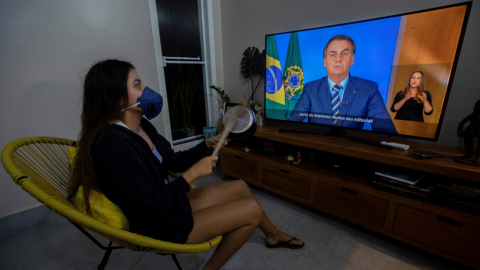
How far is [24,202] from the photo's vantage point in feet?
6.00

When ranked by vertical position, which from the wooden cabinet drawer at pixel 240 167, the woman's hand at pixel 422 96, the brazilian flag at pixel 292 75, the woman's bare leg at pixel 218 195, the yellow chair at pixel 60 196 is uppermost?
the brazilian flag at pixel 292 75

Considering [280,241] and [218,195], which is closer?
[218,195]

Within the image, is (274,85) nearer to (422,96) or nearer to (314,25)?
(314,25)

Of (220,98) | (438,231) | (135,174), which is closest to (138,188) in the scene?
(135,174)

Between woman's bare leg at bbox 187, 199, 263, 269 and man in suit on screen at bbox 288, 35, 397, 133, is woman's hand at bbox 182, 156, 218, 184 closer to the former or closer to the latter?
woman's bare leg at bbox 187, 199, 263, 269

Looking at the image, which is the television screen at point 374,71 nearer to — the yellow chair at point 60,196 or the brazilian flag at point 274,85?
the brazilian flag at point 274,85

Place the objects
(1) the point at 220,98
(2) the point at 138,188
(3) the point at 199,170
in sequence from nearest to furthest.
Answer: (2) the point at 138,188
(3) the point at 199,170
(1) the point at 220,98

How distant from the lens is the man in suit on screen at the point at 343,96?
1654 millimetres

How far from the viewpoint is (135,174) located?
2.68 ft

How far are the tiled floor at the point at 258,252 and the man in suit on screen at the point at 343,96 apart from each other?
0.87 m

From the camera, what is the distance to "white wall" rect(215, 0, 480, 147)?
147 centimetres

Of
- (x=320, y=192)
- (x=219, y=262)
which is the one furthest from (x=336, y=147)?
(x=219, y=262)

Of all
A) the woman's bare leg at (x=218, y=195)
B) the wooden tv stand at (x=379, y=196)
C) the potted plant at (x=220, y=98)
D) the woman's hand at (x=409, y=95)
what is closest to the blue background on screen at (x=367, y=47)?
the woman's hand at (x=409, y=95)

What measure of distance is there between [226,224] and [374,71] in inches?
60.6
